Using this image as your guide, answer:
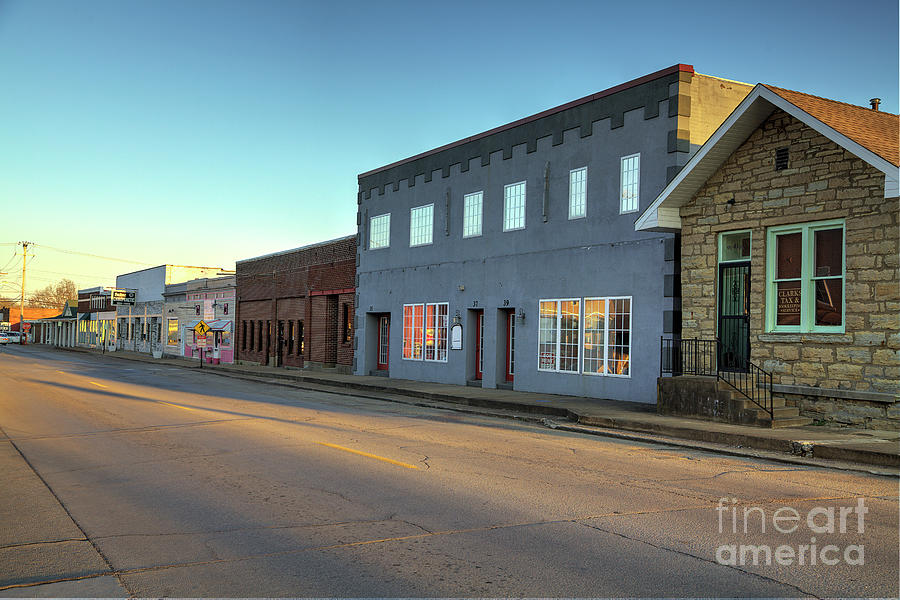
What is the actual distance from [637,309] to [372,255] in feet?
46.3

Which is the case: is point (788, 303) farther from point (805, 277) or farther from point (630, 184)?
point (630, 184)

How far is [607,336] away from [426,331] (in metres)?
8.75

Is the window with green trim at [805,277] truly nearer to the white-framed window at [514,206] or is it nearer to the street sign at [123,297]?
the white-framed window at [514,206]

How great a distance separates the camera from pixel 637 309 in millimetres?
18703

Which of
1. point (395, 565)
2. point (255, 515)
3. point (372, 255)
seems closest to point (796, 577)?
point (395, 565)

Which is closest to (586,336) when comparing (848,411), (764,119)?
(764,119)

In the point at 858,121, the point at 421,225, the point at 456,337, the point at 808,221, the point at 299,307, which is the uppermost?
the point at 858,121

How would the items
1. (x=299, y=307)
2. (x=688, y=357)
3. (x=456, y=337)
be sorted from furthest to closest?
(x=299, y=307) → (x=456, y=337) → (x=688, y=357)

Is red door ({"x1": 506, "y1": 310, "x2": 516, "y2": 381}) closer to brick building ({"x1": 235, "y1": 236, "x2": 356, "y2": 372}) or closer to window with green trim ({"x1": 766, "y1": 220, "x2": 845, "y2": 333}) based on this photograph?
window with green trim ({"x1": 766, "y1": 220, "x2": 845, "y2": 333})

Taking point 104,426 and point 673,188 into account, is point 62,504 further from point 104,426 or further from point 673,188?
point 673,188

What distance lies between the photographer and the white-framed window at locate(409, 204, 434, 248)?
27066 mm

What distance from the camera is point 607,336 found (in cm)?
1962

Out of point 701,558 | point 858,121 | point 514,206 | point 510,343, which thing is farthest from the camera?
point 510,343

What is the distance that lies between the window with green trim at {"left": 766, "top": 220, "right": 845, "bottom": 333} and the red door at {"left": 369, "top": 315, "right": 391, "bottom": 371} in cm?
1739
